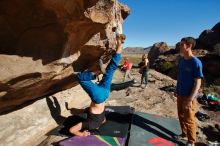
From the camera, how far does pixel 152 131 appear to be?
6680 mm

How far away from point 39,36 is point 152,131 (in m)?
3.57

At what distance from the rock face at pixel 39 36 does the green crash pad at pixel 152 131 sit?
93.5 inches

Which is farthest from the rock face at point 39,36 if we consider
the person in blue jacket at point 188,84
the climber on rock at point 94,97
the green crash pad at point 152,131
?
the green crash pad at point 152,131

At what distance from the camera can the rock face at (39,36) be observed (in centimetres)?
472

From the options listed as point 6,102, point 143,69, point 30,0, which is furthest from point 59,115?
point 143,69

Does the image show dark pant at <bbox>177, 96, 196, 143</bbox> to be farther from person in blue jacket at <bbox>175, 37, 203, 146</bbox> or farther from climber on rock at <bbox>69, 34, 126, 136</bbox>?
climber on rock at <bbox>69, 34, 126, 136</bbox>

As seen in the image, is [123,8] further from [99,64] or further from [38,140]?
[38,140]

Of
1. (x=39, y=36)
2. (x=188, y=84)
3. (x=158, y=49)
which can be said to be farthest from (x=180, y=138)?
(x=158, y=49)

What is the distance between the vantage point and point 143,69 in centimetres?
1491

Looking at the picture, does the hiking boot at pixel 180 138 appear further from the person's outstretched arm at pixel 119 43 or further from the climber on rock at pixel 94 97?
the person's outstretched arm at pixel 119 43

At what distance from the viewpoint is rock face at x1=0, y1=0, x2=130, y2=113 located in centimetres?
472

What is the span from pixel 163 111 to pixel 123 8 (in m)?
4.04

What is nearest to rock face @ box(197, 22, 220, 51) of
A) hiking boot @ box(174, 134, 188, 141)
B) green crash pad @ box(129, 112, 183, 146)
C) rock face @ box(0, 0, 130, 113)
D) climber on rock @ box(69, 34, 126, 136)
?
green crash pad @ box(129, 112, 183, 146)

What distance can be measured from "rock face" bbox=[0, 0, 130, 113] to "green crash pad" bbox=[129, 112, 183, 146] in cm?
238
